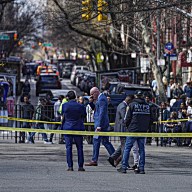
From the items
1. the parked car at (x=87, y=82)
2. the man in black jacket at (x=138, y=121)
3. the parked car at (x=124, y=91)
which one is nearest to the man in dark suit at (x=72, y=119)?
the man in black jacket at (x=138, y=121)

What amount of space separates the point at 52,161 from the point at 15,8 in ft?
162

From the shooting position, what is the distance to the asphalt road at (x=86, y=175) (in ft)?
42.9

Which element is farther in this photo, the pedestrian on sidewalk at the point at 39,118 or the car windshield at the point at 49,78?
the car windshield at the point at 49,78

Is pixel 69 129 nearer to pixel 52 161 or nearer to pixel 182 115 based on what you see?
pixel 52 161

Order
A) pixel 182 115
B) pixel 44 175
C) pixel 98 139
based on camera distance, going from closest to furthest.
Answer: pixel 44 175, pixel 98 139, pixel 182 115

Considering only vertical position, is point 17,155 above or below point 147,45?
below

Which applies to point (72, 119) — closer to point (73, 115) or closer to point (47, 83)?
point (73, 115)

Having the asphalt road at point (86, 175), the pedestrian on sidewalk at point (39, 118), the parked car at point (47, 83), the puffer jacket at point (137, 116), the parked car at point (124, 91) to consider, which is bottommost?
the asphalt road at point (86, 175)

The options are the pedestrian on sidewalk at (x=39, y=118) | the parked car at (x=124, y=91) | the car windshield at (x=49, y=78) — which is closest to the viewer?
the pedestrian on sidewalk at (x=39, y=118)

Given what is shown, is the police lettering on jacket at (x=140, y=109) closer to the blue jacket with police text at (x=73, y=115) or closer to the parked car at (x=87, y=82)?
the blue jacket with police text at (x=73, y=115)

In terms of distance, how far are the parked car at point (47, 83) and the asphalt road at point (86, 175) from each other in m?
30.8

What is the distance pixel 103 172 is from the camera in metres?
15.7

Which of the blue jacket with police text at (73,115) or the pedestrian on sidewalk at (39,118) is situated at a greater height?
the blue jacket with police text at (73,115)

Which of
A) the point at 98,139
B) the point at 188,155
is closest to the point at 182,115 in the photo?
the point at 188,155
